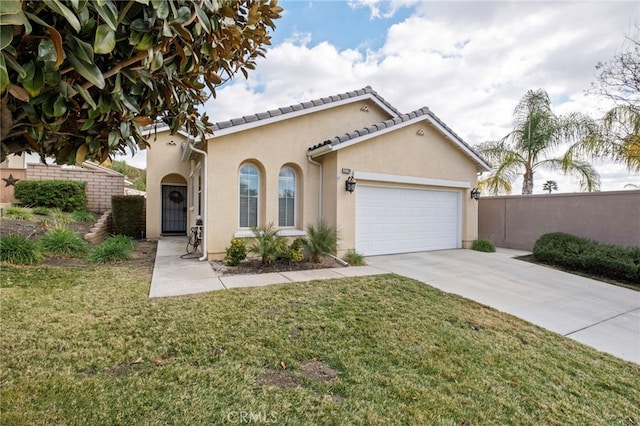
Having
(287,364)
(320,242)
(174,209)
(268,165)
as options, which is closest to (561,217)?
(320,242)

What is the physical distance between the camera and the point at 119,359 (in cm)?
349

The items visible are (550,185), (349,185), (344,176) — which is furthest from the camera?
(550,185)

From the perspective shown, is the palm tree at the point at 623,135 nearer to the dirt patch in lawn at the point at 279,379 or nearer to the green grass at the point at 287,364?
the green grass at the point at 287,364

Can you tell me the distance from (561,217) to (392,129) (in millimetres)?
7766

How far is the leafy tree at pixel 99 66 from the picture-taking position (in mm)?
1309

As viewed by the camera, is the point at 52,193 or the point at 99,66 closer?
the point at 99,66

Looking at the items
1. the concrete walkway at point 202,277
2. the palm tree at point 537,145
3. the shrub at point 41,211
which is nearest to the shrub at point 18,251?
the concrete walkway at point 202,277

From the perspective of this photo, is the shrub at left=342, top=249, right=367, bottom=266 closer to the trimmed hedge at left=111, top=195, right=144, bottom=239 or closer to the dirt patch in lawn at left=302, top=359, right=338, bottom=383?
the dirt patch in lawn at left=302, top=359, right=338, bottom=383

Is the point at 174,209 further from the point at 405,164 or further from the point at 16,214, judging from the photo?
the point at 405,164

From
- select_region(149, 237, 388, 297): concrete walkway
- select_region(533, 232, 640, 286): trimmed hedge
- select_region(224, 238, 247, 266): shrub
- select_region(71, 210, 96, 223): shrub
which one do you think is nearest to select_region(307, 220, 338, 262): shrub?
select_region(149, 237, 388, 297): concrete walkway

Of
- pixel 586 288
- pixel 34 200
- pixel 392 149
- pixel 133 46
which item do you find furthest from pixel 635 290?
pixel 34 200

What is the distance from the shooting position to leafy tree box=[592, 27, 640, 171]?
10.3 metres

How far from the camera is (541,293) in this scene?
7.13 meters

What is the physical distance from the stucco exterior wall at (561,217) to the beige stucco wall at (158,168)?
15.0m
